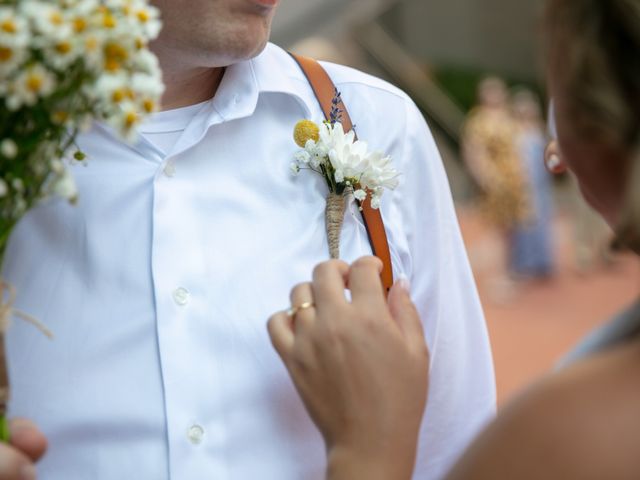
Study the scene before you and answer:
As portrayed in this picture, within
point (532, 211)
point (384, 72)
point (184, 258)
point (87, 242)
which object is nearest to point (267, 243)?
point (184, 258)

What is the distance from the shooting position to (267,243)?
1.71 m

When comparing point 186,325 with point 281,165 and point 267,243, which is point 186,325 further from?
point 281,165

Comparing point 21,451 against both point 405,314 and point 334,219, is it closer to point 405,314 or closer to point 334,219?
point 405,314

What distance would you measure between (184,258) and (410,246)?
51cm

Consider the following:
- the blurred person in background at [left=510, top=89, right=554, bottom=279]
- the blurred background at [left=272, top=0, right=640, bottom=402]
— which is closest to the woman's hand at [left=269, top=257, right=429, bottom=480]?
the blurred background at [left=272, top=0, right=640, bottom=402]

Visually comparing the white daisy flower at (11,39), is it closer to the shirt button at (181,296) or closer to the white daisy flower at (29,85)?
the white daisy flower at (29,85)

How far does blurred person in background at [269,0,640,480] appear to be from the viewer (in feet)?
3.17

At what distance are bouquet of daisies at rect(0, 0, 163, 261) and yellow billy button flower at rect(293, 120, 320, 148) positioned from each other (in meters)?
0.60

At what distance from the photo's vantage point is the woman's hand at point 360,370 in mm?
1290

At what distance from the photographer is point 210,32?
1.69 metres

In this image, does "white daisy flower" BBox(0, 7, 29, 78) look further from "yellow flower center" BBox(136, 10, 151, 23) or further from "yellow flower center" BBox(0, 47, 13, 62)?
"yellow flower center" BBox(136, 10, 151, 23)

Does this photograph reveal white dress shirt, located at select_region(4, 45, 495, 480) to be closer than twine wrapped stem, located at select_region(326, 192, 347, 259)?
Yes

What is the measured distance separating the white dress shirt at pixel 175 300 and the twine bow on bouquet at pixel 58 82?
0.39 m

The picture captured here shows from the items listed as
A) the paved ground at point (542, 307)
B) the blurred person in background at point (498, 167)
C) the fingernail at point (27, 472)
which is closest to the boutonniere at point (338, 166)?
the fingernail at point (27, 472)
